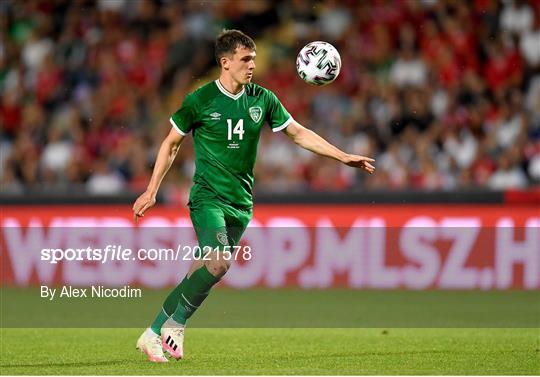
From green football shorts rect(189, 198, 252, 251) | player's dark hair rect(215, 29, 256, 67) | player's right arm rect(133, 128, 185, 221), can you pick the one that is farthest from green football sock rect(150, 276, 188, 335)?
player's dark hair rect(215, 29, 256, 67)

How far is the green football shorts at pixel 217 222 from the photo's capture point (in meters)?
8.55

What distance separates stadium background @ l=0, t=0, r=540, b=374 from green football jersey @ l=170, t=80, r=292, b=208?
6.21ft

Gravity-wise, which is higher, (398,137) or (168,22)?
(168,22)

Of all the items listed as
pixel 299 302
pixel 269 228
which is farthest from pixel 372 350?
pixel 269 228

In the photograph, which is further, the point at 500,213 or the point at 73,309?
the point at 500,213

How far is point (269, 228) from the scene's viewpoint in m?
15.1

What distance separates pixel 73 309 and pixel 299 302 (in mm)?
2597

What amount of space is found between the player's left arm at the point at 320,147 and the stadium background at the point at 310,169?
1.99 meters

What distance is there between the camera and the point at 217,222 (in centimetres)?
859

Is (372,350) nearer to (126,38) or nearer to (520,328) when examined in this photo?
(520,328)

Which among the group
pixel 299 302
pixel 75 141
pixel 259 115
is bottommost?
pixel 299 302

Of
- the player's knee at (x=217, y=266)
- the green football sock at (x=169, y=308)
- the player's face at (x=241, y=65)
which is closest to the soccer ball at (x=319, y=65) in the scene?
the player's face at (x=241, y=65)

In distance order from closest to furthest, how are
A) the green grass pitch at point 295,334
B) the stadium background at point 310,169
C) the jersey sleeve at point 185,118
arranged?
the green grass pitch at point 295,334
the jersey sleeve at point 185,118
the stadium background at point 310,169

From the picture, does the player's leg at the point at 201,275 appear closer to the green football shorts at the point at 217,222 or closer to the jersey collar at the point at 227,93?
the green football shorts at the point at 217,222
